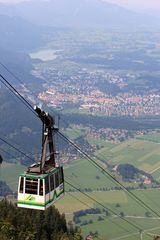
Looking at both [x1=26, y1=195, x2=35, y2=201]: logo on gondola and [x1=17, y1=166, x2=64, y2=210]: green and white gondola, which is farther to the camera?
[x1=26, y1=195, x2=35, y2=201]: logo on gondola

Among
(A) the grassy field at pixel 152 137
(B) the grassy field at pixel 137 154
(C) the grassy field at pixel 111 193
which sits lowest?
(C) the grassy field at pixel 111 193

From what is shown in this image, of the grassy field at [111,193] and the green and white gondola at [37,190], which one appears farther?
the grassy field at [111,193]

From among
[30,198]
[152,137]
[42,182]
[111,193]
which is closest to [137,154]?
[152,137]

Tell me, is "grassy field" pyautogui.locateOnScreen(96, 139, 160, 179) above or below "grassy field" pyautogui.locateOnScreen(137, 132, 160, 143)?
below

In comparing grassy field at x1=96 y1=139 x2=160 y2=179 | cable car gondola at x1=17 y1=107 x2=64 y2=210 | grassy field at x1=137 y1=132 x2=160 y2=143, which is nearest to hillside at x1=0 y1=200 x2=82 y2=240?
cable car gondola at x1=17 y1=107 x2=64 y2=210

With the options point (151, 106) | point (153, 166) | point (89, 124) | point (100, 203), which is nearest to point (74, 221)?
point (100, 203)

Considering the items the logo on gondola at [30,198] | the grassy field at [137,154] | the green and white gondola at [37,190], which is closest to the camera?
the green and white gondola at [37,190]

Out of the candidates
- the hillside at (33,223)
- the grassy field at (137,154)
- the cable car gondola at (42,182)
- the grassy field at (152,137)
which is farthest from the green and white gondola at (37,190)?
the grassy field at (152,137)

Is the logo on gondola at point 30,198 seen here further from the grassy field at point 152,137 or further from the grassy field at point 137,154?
the grassy field at point 152,137

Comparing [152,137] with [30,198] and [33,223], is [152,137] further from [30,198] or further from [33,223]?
[30,198]

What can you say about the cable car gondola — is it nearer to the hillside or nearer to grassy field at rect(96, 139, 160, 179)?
the hillside
